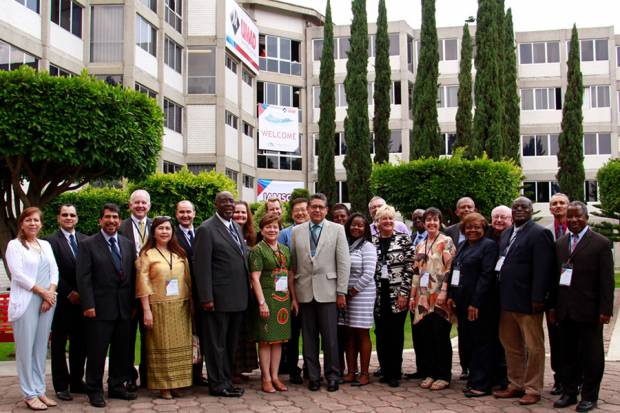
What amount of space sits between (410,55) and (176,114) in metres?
16.9

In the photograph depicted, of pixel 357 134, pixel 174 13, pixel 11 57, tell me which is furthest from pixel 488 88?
pixel 11 57

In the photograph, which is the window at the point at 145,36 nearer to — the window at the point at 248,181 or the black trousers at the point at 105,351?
the window at the point at 248,181

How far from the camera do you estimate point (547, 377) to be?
8320 millimetres

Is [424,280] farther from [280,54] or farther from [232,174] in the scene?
[280,54]

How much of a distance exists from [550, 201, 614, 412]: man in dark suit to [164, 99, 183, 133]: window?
24.8 m

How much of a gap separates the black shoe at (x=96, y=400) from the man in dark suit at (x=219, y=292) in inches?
44.1

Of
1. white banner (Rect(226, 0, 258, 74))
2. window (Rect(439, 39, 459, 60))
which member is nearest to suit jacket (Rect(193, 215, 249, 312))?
white banner (Rect(226, 0, 258, 74))

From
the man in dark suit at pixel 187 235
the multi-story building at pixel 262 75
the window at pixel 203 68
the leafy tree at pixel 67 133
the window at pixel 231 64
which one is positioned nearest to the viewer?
the man in dark suit at pixel 187 235

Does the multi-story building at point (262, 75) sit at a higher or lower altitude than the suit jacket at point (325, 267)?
higher

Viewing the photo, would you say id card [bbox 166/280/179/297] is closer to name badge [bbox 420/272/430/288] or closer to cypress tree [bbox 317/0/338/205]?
name badge [bbox 420/272/430/288]

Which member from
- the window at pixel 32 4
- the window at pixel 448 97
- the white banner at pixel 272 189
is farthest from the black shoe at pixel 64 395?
the window at pixel 448 97

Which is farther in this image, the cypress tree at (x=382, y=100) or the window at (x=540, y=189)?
the window at (x=540, y=189)

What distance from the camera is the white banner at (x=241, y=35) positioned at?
3291 centimetres

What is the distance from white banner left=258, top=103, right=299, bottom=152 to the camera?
35.5 metres
